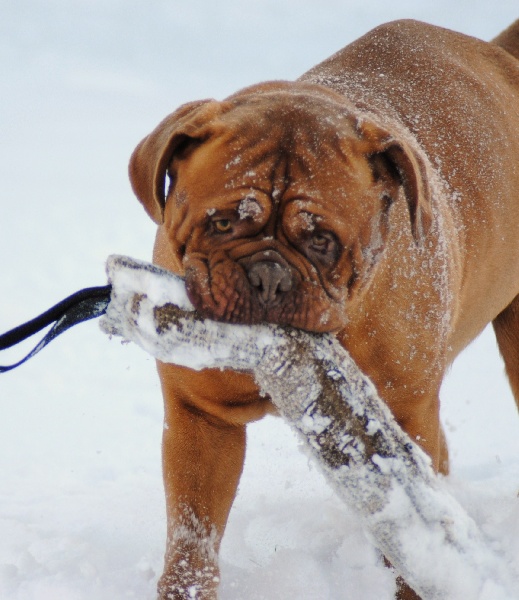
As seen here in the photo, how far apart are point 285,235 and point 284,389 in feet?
1.20

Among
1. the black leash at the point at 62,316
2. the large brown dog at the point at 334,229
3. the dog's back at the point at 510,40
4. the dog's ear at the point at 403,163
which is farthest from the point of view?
the dog's back at the point at 510,40

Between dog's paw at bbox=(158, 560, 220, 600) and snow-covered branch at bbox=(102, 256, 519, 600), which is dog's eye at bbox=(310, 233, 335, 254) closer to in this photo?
snow-covered branch at bbox=(102, 256, 519, 600)

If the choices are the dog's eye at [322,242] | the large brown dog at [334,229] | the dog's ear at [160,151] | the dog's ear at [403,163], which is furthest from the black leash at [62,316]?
the dog's ear at [403,163]

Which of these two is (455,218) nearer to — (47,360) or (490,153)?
(490,153)

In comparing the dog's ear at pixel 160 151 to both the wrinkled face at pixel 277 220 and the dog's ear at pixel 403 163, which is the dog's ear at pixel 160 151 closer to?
the wrinkled face at pixel 277 220

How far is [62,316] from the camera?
2.08 metres

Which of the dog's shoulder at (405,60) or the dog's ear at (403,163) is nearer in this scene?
the dog's ear at (403,163)

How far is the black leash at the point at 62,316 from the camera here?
2.03m

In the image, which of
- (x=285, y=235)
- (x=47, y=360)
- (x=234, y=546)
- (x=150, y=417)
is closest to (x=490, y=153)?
(x=285, y=235)

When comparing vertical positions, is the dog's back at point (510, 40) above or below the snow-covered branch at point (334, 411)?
above

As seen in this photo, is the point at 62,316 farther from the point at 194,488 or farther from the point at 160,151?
the point at 194,488

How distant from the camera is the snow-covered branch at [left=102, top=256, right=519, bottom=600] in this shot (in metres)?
2.09

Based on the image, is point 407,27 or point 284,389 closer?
point 284,389

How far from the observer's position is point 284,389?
2.15m
